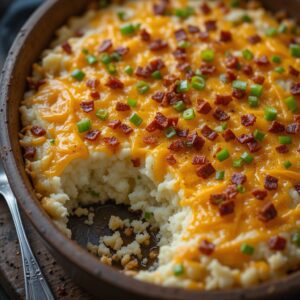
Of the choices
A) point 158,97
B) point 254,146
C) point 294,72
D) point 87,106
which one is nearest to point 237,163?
point 254,146

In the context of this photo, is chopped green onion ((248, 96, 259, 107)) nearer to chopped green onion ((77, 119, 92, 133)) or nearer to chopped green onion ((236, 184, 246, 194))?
chopped green onion ((236, 184, 246, 194))

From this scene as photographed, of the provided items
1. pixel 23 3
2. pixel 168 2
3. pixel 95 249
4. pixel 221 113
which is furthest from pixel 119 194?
pixel 23 3

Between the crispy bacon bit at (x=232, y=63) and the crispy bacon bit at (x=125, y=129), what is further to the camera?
the crispy bacon bit at (x=232, y=63)

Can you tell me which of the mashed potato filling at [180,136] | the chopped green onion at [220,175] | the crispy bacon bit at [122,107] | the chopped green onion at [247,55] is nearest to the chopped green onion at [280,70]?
the mashed potato filling at [180,136]

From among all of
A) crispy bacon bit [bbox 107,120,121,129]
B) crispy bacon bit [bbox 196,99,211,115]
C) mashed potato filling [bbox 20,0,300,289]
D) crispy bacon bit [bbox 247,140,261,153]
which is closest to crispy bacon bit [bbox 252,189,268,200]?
mashed potato filling [bbox 20,0,300,289]

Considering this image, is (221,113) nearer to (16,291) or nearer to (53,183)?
(53,183)

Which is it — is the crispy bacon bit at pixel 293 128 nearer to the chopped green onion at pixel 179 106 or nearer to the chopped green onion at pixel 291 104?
the chopped green onion at pixel 291 104

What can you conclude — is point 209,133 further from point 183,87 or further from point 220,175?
point 183,87
